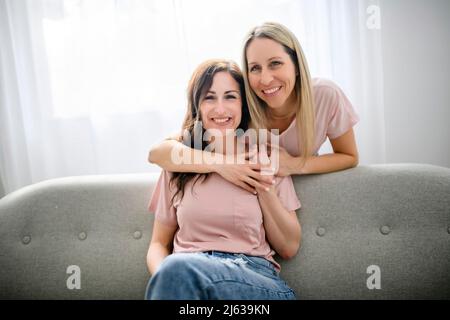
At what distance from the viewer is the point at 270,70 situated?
123 centimetres

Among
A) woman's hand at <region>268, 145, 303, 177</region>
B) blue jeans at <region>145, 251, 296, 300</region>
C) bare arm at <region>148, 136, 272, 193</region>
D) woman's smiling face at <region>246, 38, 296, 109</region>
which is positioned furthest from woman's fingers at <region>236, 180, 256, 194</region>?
woman's smiling face at <region>246, 38, 296, 109</region>

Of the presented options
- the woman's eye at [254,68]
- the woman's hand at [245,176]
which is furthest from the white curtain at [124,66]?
the woman's hand at [245,176]

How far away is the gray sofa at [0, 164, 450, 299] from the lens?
1.18 meters

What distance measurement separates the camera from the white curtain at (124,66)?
1686mm

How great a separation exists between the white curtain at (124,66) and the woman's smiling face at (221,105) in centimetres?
61

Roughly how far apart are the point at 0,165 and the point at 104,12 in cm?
101

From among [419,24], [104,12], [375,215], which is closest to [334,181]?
[375,215]

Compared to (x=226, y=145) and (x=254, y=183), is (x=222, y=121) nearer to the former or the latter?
(x=226, y=145)

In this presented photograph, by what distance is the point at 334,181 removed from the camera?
1310mm

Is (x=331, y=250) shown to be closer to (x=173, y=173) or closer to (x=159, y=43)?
(x=173, y=173)

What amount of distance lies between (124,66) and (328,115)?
41.5 inches

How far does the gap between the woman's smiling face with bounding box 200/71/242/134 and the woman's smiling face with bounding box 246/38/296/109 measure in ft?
0.30

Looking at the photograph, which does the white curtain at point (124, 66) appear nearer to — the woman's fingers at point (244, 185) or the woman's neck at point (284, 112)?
the woman's neck at point (284, 112)
